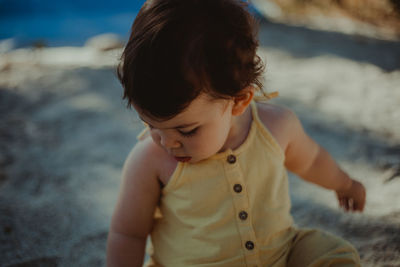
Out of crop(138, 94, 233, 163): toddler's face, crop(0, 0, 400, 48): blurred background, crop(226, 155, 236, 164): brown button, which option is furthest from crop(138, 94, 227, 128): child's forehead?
crop(0, 0, 400, 48): blurred background

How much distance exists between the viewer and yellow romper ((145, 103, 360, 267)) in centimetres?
75

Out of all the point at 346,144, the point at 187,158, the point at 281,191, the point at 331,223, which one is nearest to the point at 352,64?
the point at 346,144

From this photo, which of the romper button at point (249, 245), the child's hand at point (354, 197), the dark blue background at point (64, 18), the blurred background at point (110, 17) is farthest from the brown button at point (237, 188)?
the dark blue background at point (64, 18)

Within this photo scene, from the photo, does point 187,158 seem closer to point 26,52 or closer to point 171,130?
point 171,130

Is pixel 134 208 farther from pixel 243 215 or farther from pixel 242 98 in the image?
pixel 242 98

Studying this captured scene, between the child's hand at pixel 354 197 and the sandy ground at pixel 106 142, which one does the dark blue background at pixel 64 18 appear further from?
the child's hand at pixel 354 197

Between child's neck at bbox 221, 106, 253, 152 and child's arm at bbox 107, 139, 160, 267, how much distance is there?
18cm

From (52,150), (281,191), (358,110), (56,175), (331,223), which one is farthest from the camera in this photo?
(358,110)

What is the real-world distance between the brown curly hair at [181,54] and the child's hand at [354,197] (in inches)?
22.4

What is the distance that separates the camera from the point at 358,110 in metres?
1.68

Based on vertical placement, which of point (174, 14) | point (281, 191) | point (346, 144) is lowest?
point (346, 144)

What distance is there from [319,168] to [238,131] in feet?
1.01

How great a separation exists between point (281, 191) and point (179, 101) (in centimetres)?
38

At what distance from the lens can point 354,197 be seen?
38.9 inches
